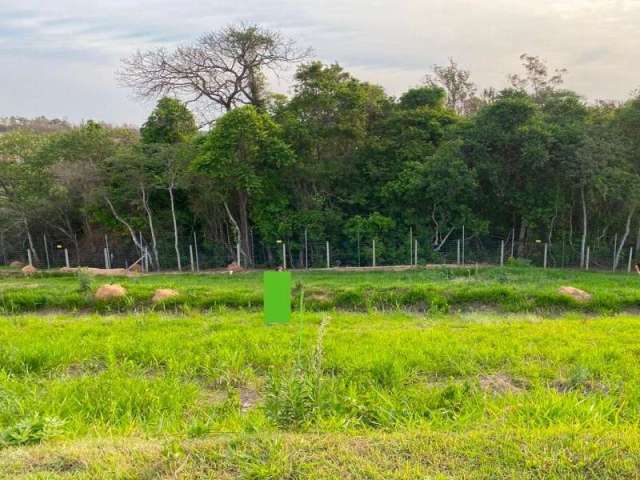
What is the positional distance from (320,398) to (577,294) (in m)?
6.22

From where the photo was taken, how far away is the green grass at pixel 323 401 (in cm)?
234

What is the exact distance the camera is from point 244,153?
643 inches

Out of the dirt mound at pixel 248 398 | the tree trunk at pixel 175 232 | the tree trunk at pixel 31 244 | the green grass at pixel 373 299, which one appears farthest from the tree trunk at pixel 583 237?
→ the tree trunk at pixel 31 244

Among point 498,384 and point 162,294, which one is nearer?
point 498,384

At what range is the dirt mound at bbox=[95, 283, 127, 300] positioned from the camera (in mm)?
8367

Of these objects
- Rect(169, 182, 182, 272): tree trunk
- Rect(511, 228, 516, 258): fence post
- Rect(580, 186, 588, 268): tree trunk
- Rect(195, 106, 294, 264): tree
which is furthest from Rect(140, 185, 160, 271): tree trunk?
Rect(580, 186, 588, 268): tree trunk

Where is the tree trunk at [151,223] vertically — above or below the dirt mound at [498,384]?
above

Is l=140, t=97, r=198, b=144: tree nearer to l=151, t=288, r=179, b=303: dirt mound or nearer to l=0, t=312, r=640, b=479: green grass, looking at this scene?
l=151, t=288, r=179, b=303: dirt mound

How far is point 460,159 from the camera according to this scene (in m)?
15.8

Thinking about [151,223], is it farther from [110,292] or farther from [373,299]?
[373,299]

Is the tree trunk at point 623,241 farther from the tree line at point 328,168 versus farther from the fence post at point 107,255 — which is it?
the fence post at point 107,255

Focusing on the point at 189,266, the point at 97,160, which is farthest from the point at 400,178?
the point at 97,160

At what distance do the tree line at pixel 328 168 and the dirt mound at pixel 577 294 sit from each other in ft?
26.1

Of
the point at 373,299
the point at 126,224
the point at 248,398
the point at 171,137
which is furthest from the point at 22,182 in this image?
the point at 248,398
